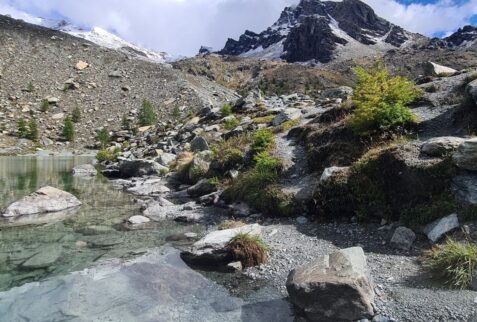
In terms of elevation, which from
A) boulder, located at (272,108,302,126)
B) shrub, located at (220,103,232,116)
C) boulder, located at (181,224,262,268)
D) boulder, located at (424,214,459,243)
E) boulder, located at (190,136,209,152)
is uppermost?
shrub, located at (220,103,232,116)

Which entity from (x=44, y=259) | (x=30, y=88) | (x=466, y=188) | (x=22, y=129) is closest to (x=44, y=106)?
(x=30, y=88)

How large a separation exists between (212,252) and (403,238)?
18.3ft

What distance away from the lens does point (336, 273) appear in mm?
8539

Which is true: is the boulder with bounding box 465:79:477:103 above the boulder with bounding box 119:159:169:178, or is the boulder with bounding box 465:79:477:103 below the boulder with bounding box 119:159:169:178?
above

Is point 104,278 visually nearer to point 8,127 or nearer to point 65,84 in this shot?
point 8,127

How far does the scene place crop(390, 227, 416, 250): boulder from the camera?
11008 mm

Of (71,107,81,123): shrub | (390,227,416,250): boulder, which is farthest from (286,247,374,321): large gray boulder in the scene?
A: (71,107,81,123): shrub

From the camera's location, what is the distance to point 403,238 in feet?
36.7

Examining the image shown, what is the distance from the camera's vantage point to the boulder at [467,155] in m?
11.5

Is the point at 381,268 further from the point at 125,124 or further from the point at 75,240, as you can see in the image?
the point at 125,124

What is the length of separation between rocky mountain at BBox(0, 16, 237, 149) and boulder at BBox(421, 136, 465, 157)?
6679cm

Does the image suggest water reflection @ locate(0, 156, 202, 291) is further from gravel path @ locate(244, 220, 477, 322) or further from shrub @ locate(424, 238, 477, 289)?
shrub @ locate(424, 238, 477, 289)

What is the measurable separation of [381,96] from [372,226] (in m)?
6.65

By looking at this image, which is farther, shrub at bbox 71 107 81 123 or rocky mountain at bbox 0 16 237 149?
shrub at bbox 71 107 81 123
